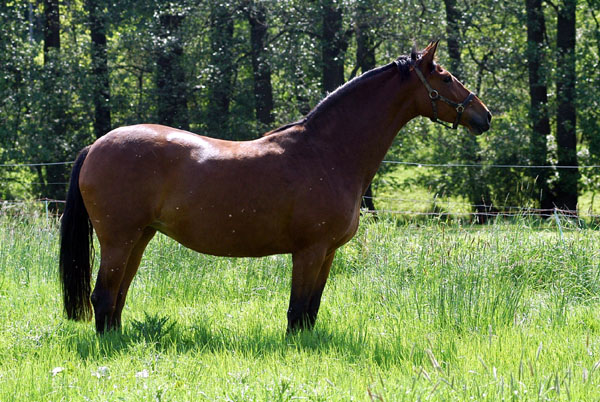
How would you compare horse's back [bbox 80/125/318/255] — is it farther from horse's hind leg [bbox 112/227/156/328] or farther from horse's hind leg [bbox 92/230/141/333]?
horse's hind leg [bbox 112/227/156/328]

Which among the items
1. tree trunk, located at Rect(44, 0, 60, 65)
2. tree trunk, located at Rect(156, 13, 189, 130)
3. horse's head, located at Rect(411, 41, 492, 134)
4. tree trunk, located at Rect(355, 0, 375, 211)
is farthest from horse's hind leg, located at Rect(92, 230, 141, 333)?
tree trunk, located at Rect(44, 0, 60, 65)

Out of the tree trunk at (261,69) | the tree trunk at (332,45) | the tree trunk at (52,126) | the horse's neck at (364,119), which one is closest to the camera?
the horse's neck at (364,119)

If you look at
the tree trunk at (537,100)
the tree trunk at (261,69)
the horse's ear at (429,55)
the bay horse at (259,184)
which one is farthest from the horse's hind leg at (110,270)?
the tree trunk at (537,100)

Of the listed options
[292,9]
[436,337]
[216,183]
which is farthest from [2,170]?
[436,337]

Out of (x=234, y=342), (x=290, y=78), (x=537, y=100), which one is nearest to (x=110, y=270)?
(x=234, y=342)

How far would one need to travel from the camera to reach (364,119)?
17.3ft

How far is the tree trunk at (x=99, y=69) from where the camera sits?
60.3 feet

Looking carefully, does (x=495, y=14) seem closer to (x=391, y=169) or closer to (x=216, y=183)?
(x=391, y=169)

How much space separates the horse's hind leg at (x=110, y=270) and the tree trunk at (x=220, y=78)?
44.4 feet

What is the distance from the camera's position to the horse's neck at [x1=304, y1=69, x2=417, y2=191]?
207 inches

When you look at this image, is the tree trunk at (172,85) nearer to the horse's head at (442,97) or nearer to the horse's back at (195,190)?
the horse's back at (195,190)

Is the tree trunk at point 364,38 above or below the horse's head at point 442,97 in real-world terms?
above

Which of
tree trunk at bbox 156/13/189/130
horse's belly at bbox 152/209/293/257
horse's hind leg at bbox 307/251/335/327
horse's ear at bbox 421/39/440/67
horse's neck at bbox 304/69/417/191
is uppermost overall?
tree trunk at bbox 156/13/189/130

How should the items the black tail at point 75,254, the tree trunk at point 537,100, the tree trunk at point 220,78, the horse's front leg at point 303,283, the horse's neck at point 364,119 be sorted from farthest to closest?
the tree trunk at point 220,78
the tree trunk at point 537,100
the black tail at point 75,254
the horse's neck at point 364,119
the horse's front leg at point 303,283
